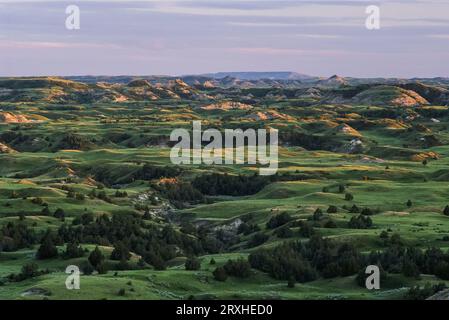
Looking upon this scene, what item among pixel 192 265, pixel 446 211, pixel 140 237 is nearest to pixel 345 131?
pixel 446 211

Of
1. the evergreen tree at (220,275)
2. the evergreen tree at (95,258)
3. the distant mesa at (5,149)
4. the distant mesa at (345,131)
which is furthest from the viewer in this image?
the distant mesa at (345,131)

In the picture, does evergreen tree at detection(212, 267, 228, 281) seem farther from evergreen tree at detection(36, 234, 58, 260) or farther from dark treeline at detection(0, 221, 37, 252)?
dark treeline at detection(0, 221, 37, 252)

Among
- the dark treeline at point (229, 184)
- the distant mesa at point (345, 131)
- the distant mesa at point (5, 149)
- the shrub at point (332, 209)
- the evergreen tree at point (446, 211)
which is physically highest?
the distant mesa at point (345, 131)

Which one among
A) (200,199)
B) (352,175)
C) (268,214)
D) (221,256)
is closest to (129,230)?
(221,256)

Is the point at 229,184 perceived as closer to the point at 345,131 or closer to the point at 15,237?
the point at 15,237

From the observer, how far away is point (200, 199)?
314ft

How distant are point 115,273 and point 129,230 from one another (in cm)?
1951

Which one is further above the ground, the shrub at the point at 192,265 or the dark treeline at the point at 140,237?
the shrub at the point at 192,265

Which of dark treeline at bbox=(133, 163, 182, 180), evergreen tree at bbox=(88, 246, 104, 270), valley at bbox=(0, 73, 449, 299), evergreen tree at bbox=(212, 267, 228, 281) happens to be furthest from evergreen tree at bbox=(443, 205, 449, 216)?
dark treeline at bbox=(133, 163, 182, 180)

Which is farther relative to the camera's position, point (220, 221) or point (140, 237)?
point (220, 221)

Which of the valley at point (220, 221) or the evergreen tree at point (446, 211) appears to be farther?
the evergreen tree at point (446, 211)

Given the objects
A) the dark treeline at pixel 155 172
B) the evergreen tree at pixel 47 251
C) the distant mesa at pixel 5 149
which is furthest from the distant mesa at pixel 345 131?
the evergreen tree at pixel 47 251

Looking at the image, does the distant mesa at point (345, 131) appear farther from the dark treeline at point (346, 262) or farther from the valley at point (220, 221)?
the dark treeline at point (346, 262)

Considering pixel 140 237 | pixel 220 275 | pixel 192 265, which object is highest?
pixel 220 275
